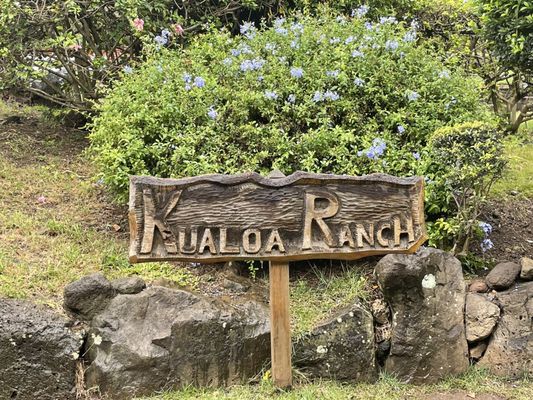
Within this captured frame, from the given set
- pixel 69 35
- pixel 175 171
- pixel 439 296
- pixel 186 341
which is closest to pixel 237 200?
pixel 186 341

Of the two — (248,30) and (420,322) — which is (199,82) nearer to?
(248,30)

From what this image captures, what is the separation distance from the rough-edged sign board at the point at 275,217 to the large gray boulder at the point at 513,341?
0.96 m

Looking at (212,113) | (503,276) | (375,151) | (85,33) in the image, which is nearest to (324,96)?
(375,151)

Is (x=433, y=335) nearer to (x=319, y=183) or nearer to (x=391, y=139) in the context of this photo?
(x=319, y=183)

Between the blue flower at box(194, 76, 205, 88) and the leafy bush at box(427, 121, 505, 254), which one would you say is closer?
the leafy bush at box(427, 121, 505, 254)

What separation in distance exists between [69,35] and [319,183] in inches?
136

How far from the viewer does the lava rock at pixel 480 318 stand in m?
3.54

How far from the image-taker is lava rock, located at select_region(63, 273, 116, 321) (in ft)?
10.9

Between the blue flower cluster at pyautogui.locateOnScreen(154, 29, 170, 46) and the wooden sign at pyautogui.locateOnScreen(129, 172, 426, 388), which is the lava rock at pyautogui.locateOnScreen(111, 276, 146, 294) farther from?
the blue flower cluster at pyautogui.locateOnScreen(154, 29, 170, 46)

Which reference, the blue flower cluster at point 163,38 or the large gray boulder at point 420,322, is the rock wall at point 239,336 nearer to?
the large gray boulder at point 420,322

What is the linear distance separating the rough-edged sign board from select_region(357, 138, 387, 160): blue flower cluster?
875 millimetres

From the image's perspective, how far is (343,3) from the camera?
6.11 meters

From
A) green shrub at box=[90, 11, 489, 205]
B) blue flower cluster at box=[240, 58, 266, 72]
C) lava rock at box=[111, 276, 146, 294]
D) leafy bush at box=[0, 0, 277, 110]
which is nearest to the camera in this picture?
lava rock at box=[111, 276, 146, 294]

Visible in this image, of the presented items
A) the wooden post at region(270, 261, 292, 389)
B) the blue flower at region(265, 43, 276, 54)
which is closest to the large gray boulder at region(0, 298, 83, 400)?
the wooden post at region(270, 261, 292, 389)
